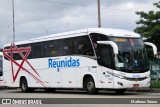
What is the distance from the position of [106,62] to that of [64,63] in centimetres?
379

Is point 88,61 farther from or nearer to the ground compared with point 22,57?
nearer to the ground

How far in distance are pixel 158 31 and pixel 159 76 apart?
6.37 metres

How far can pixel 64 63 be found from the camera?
24688 millimetres

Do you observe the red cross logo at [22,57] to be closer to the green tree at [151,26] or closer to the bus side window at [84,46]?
the bus side window at [84,46]

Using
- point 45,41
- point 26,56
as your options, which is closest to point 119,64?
point 45,41

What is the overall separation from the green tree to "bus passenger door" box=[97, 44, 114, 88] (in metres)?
13.6

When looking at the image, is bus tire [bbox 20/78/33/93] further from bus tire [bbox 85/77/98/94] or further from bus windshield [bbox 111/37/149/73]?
bus windshield [bbox 111/37/149/73]

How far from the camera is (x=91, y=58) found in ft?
73.9

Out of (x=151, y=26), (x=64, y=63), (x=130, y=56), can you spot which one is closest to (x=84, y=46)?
(x=64, y=63)

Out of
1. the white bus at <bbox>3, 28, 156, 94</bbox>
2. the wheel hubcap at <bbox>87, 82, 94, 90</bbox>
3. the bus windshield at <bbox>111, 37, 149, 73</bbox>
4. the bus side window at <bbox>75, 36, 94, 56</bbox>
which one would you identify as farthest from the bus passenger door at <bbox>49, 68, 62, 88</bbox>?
the bus windshield at <bbox>111, 37, 149, 73</bbox>

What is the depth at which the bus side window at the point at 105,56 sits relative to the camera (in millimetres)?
21469

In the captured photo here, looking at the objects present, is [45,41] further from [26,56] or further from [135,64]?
[135,64]

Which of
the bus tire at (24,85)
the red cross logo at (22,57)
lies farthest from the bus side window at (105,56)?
the bus tire at (24,85)

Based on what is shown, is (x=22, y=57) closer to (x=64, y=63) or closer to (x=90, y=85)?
(x=64, y=63)
